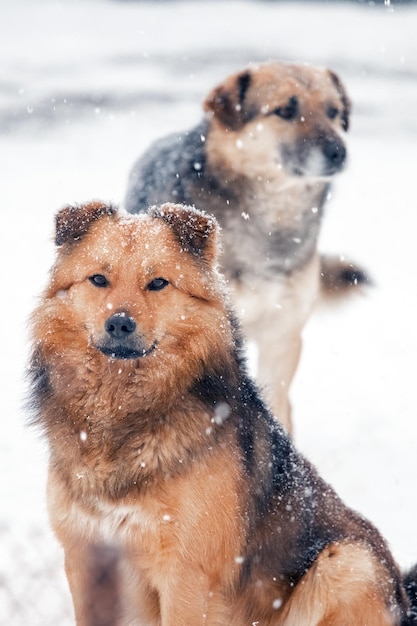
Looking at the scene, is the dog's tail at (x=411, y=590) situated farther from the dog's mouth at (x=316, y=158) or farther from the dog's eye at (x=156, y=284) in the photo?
the dog's mouth at (x=316, y=158)

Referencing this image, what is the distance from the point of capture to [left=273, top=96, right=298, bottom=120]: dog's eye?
5.49 m

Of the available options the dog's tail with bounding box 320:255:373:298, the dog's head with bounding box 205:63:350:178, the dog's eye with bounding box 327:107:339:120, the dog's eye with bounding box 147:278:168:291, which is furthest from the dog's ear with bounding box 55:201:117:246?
the dog's tail with bounding box 320:255:373:298

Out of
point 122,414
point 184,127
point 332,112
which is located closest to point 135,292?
point 122,414

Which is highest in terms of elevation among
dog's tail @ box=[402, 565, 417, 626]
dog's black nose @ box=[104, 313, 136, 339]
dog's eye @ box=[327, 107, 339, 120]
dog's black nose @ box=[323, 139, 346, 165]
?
dog's black nose @ box=[104, 313, 136, 339]

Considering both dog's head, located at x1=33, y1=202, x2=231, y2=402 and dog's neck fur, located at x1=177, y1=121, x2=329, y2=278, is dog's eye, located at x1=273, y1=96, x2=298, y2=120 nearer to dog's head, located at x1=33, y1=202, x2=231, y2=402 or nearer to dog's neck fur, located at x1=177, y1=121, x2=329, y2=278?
dog's neck fur, located at x1=177, y1=121, x2=329, y2=278

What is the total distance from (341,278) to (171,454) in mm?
3245

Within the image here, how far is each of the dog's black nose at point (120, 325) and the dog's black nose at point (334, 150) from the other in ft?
9.16

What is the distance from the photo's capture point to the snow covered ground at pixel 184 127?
523cm

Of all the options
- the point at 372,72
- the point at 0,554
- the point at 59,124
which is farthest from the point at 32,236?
the point at 372,72

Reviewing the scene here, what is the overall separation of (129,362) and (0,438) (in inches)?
110

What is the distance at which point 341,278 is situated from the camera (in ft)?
20.1

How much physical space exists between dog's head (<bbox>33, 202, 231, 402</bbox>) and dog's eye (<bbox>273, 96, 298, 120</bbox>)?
95.8 inches

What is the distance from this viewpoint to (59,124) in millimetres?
13297

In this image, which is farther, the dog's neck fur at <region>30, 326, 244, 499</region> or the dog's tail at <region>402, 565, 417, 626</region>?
the dog's tail at <region>402, 565, 417, 626</region>
